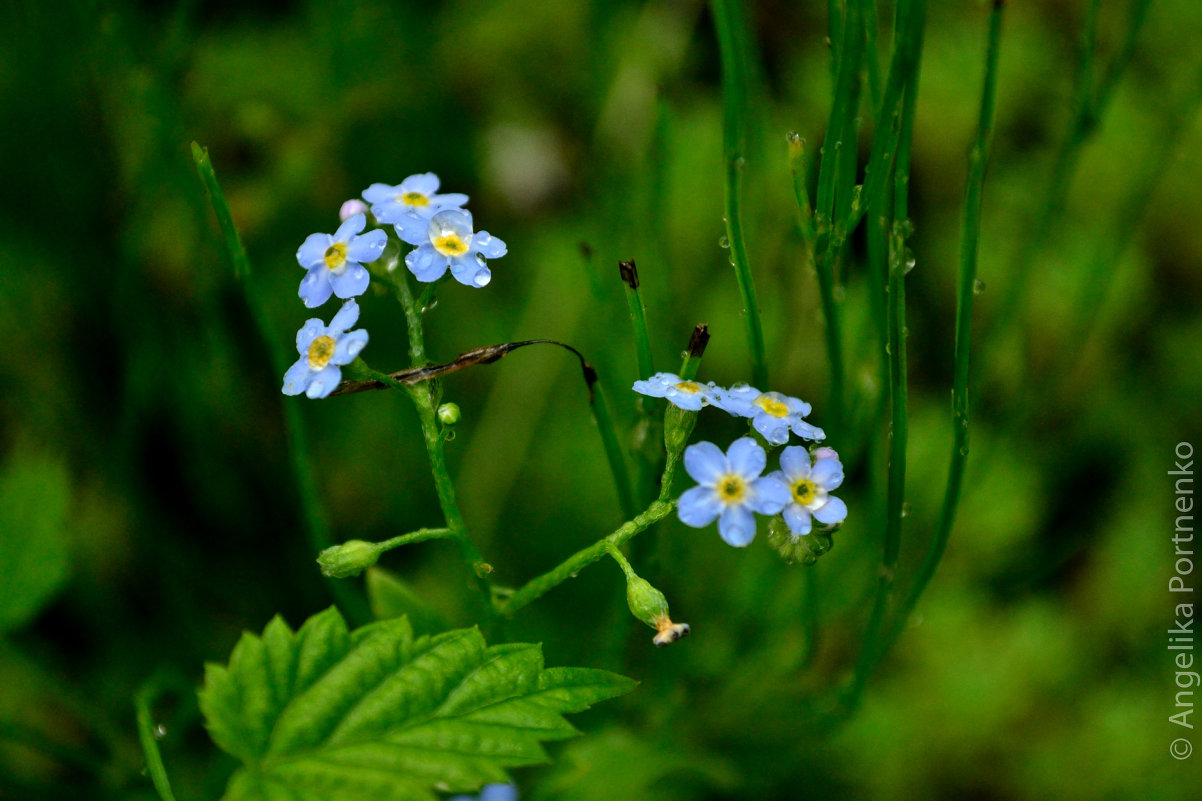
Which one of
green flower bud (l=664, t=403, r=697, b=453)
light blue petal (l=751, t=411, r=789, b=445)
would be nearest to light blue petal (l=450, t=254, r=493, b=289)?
green flower bud (l=664, t=403, r=697, b=453)

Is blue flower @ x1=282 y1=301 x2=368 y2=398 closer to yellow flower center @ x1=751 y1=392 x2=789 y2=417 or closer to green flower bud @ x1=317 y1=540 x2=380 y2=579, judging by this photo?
green flower bud @ x1=317 y1=540 x2=380 y2=579

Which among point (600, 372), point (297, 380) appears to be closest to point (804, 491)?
point (297, 380)

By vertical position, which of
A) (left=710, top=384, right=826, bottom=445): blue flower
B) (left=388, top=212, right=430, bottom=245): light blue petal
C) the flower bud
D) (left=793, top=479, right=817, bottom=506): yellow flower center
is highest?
(left=388, top=212, right=430, bottom=245): light blue petal

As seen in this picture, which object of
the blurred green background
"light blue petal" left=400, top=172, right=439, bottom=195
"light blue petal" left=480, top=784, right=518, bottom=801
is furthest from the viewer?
the blurred green background

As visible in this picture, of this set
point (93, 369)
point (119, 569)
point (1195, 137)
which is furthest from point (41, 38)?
point (1195, 137)

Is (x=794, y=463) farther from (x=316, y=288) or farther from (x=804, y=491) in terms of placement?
(x=316, y=288)

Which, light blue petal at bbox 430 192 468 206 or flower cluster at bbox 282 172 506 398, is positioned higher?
light blue petal at bbox 430 192 468 206
